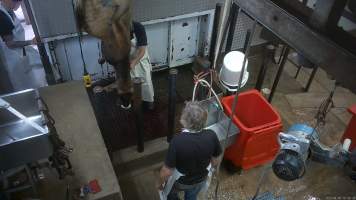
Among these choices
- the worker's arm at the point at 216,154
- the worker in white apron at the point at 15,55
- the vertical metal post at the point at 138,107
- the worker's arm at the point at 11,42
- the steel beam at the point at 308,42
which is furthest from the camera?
the worker's arm at the point at 11,42

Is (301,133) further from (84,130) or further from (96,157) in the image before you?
(84,130)

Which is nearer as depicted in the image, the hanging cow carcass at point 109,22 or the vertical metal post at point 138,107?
the hanging cow carcass at point 109,22

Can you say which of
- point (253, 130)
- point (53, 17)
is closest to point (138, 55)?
point (53, 17)

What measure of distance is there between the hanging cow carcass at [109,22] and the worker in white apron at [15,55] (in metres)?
1.65

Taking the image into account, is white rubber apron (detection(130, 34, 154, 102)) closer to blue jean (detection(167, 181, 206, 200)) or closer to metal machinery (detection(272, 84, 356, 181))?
blue jean (detection(167, 181, 206, 200))

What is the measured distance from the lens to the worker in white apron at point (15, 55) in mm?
3713

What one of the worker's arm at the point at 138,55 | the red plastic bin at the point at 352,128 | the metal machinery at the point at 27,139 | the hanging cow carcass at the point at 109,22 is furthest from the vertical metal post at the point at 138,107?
the red plastic bin at the point at 352,128

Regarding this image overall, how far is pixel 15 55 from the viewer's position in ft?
12.8

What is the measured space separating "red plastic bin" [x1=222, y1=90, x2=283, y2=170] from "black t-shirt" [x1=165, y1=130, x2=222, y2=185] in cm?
79

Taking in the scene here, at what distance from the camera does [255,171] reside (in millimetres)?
4160

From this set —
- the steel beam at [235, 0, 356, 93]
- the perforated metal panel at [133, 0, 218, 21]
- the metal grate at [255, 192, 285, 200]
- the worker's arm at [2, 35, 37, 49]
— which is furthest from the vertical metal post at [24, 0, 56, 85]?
the steel beam at [235, 0, 356, 93]

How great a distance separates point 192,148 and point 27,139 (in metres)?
1.28

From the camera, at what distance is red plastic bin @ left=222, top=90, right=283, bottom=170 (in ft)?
11.8

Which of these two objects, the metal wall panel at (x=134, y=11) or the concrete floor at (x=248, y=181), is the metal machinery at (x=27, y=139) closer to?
the concrete floor at (x=248, y=181)
